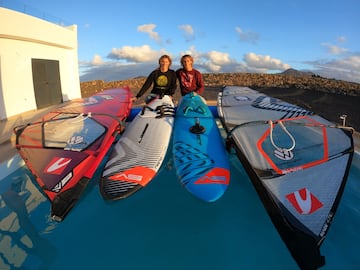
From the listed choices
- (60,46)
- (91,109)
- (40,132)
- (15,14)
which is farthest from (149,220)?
(60,46)

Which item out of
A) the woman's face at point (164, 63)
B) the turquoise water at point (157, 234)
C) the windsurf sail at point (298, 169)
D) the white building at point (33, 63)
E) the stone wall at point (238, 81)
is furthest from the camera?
the stone wall at point (238, 81)

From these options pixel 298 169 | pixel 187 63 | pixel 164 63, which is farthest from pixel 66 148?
pixel 187 63

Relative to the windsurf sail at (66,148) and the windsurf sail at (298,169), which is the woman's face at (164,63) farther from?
the windsurf sail at (298,169)

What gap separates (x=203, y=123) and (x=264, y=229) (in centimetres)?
190

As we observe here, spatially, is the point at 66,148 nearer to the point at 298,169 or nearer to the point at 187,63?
→ the point at 298,169

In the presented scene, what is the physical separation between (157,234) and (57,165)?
1.59 m

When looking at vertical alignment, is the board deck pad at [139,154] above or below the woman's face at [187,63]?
below

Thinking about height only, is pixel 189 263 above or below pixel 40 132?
below

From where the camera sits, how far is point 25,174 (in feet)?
15.1

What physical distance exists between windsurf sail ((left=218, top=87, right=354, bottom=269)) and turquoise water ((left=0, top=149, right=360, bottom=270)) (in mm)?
549

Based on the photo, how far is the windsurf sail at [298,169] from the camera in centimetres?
249

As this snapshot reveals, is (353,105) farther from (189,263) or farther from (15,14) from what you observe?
(15,14)

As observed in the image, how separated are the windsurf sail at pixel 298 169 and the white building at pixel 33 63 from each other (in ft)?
24.4

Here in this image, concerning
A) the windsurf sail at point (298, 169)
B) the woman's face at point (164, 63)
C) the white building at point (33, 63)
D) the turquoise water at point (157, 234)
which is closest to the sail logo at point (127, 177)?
the turquoise water at point (157, 234)
